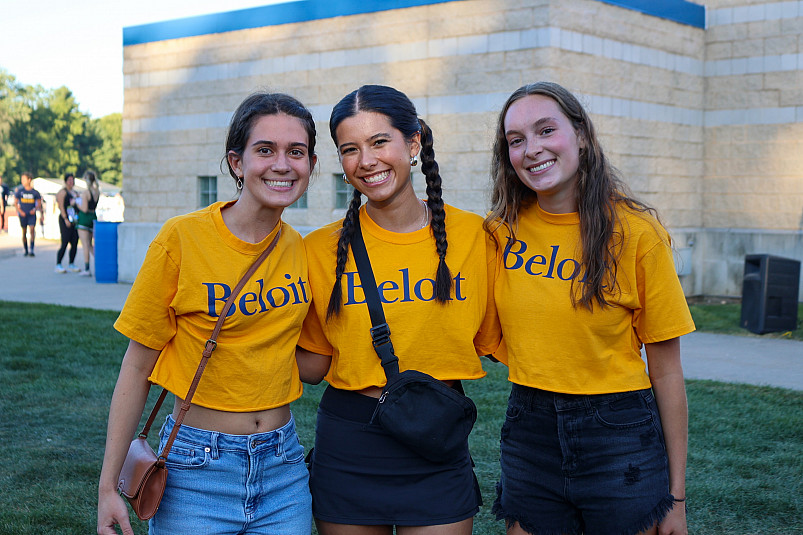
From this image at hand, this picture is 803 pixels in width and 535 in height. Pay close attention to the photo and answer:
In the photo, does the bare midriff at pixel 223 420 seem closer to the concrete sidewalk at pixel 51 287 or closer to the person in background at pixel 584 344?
the person in background at pixel 584 344

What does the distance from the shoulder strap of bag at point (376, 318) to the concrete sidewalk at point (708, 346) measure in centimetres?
568

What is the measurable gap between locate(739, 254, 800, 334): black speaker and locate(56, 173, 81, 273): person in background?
12.2 meters

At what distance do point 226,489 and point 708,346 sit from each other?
25.1ft

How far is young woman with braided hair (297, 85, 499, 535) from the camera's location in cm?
268

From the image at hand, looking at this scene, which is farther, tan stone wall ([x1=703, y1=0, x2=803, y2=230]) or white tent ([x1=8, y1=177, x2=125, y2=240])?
white tent ([x1=8, y1=177, x2=125, y2=240])

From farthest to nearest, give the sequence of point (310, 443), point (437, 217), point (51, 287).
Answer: point (51, 287)
point (310, 443)
point (437, 217)

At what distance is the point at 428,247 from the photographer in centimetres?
279

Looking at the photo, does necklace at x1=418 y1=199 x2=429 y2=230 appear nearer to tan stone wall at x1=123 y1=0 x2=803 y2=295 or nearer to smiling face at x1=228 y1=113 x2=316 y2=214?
smiling face at x1=228 y1=113 x2=316 y2=214

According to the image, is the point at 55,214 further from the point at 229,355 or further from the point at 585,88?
the point at 229,355

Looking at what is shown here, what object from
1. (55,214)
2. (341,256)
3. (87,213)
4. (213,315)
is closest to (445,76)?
(87,213)

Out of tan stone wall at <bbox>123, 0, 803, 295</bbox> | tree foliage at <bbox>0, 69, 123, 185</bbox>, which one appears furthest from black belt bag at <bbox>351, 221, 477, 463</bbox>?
tree foliage at <bbox>0, 69, 123, 185</bbox>

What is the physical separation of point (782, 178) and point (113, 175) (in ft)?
249

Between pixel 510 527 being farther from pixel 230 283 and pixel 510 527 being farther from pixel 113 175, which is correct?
pixel 113 175

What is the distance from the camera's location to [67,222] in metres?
16.4
